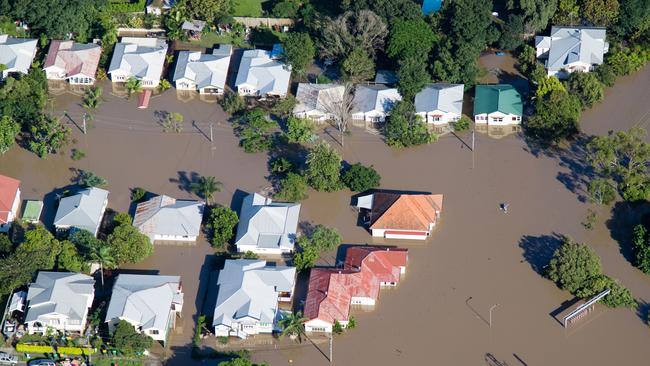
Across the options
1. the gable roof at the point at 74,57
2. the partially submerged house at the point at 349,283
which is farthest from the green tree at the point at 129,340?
the gable roof at the point at 74,57

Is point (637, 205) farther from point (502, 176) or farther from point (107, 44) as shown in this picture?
point (107, 44)

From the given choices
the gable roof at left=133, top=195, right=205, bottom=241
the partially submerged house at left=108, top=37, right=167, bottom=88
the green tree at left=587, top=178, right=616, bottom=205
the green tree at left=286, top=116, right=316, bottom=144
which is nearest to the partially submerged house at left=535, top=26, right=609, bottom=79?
the green tree at left=587, top=178, right=616, bottom=205

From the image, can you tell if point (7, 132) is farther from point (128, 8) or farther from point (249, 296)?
point (249, 296)

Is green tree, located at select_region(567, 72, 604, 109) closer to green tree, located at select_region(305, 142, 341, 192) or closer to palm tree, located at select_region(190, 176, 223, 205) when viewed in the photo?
green tree, located at select_region(305, 142, 341, 192)

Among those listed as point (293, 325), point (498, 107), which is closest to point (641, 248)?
point (498, 107)

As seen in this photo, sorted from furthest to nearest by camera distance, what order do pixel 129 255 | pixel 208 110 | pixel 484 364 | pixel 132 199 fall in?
pixel 208 110, pixel 132 199, pixel 129 255, pixel 484 364

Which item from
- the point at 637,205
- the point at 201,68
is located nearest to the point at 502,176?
the point at 637,205
